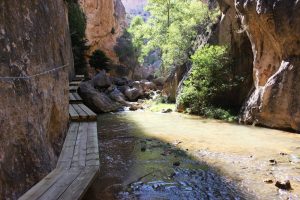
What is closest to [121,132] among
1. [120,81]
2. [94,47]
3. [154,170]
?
[154,170]

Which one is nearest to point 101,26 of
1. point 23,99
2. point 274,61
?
point 274,61

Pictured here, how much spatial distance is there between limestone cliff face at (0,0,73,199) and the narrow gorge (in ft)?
0.05

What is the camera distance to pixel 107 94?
23.6 m

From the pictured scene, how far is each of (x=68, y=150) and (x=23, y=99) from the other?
2090 millimetres

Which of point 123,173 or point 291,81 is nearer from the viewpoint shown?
point 123,173

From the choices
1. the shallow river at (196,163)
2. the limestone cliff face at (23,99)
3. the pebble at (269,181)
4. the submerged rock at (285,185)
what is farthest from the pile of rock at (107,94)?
the submerged rock at (285,185)

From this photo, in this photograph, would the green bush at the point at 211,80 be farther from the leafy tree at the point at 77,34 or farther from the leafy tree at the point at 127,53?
the leafy tree at the point at 127,53

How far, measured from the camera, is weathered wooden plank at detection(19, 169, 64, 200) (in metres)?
3.56

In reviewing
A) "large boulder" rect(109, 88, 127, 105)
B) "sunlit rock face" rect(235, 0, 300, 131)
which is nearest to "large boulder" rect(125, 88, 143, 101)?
"large boulder" rect(109, 88, 127, 105)

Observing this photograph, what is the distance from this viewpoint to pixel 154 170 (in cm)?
712

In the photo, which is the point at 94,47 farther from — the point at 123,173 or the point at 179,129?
the point at 123,173

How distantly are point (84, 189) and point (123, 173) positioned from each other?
9.97 ft

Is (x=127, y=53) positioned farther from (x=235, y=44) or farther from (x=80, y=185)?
(x=80, y=185)

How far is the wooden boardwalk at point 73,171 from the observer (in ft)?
12.3
